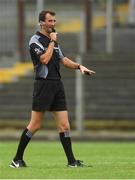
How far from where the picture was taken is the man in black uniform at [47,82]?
43.4ft

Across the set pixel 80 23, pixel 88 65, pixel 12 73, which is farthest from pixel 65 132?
pixel 80 23

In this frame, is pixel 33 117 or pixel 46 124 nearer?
pixel 33 117

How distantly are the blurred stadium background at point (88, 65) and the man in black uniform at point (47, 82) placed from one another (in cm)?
1246

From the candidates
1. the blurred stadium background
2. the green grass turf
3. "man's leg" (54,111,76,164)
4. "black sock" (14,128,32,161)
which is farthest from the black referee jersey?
the blurred stadium background

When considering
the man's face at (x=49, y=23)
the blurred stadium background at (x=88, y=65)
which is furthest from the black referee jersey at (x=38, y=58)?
the blurred stadium background at (x=88, y=65)

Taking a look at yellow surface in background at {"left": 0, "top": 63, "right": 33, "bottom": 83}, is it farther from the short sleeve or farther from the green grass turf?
the short sleeve

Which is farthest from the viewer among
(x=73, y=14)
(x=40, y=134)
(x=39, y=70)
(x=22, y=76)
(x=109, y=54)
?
(x=73, y=14)

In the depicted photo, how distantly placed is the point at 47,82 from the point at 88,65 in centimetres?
1843

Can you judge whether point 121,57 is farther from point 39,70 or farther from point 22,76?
point 39,70

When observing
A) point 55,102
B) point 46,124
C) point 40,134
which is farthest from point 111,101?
point 55,102

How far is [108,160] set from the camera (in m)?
15.3

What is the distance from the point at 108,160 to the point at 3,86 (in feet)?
53.1

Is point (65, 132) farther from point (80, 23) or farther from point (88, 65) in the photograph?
point (80, 23)

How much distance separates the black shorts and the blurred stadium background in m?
12.5
